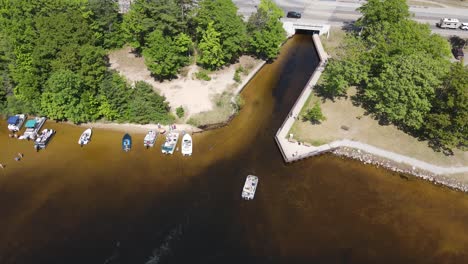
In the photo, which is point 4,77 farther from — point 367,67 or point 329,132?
point 367,67

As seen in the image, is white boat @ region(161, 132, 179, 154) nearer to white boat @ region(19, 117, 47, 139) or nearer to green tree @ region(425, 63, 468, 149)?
white boat @ region(19, 117, 47, 139)

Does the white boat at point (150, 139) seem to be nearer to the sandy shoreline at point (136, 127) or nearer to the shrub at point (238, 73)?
the sandy shoreline at point (136, 127)

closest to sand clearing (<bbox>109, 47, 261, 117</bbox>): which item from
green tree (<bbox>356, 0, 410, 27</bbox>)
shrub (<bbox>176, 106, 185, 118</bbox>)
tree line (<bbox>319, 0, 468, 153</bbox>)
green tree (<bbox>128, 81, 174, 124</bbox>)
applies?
shrub (<bbox>176, 106, 185, 118</bbox>)

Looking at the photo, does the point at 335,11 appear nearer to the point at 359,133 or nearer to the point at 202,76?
the point at 202,76

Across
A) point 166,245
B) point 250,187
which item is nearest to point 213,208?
point 250,187

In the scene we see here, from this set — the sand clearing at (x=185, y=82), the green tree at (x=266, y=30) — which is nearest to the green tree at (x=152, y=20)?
the sand clearing at (x=185, y=82)

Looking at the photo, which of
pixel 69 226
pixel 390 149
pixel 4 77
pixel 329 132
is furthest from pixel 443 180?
pixel 4 77
